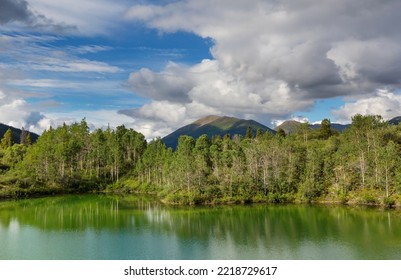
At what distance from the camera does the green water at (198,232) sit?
139ft

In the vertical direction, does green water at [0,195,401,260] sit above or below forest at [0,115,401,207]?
below

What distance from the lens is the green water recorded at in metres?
42.3

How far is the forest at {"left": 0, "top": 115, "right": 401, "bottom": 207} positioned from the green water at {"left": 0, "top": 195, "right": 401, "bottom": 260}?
8.27 meters

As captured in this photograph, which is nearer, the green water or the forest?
the green water

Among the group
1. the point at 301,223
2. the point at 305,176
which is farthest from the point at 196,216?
the point at 305,176

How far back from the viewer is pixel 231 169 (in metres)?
92.7

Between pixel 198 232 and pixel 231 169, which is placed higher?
pixel 231 169

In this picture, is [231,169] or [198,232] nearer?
[198,232]

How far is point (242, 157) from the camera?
3848 inches

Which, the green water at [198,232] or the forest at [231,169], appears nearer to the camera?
the green water at [198,232]

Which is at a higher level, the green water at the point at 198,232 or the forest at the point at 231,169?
the forest at the point at 231,169

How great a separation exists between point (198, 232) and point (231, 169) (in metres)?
38.9

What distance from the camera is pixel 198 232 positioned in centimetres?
5519

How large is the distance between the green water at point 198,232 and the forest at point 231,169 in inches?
325
